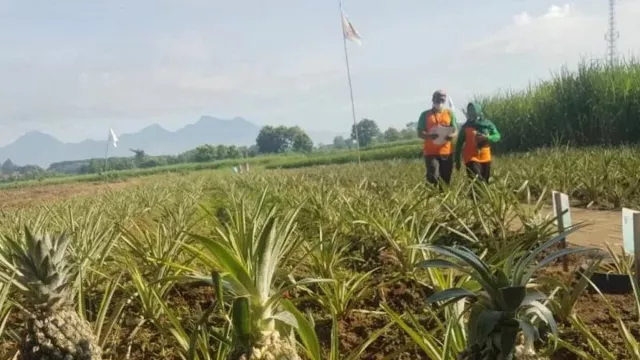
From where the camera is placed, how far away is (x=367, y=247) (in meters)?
3.71

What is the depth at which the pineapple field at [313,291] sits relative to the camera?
3.62 ft

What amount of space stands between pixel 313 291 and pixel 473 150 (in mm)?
3852

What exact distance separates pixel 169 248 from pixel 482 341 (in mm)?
2379

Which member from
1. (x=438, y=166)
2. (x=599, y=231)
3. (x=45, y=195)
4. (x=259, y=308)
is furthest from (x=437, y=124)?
(x=45, y=195)

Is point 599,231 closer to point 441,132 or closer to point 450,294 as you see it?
point 441,132

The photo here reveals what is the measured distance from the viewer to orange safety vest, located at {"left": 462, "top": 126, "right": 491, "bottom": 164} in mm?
6289

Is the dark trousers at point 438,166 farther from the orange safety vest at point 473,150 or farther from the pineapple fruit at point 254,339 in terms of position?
the pineapple fruit at point 254,339

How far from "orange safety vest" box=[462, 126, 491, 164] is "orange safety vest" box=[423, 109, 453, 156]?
0.47 m

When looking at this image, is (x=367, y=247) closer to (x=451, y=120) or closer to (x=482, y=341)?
(x=482, y=341)

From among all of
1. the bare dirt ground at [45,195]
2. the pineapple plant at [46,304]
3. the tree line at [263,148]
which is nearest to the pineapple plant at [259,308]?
the pineapple plant at [46,304]

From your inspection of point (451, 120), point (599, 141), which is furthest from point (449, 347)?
point (599, 141)

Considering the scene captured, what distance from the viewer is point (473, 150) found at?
20.7ft

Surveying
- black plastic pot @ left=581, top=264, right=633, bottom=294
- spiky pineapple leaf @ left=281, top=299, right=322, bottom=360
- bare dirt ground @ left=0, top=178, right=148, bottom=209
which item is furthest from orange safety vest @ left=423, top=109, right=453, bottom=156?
bare dirt ground @ left=0, top=178, right=148, bottom=209

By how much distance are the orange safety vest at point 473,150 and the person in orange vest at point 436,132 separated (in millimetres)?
Result: 467
